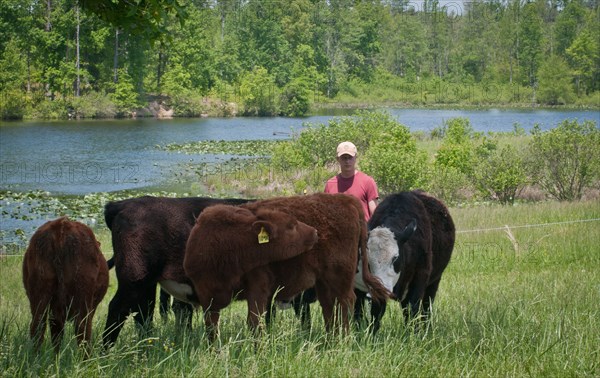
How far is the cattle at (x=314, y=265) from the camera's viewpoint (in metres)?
7.07

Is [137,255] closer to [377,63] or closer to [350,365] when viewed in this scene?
[350,365]

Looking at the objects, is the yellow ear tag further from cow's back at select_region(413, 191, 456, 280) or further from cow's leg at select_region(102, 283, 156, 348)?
cow's back at select_region(413, 191, 456, 280)

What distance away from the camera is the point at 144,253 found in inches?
308

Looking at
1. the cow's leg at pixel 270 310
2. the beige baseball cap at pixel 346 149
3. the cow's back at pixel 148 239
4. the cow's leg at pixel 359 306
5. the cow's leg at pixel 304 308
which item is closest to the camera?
the cow's leg at pixel 270 310

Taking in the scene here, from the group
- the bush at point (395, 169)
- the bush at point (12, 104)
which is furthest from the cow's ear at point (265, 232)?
the bush at point (12, 104)

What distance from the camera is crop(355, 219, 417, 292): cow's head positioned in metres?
7.84

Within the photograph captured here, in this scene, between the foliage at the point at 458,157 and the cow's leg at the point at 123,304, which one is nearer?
the cow's leg at the point at 123,304

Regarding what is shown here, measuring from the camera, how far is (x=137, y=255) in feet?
25.6

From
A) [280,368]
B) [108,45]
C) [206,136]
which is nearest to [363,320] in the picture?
[280,368]

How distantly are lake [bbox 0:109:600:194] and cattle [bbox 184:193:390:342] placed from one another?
2413cm

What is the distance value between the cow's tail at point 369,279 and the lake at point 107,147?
948 inches

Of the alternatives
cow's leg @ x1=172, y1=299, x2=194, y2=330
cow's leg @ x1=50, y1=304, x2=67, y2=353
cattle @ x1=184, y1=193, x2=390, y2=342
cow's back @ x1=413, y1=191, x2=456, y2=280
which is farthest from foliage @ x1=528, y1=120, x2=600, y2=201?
cow's leg @ x1=50, y1=304, x2=67, y2=353

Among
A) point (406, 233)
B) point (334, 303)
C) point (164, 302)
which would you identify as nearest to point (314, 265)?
point (334, 303)

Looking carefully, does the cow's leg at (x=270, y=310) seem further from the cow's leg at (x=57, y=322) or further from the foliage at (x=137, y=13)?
the foliage at (x=137, y=13)
